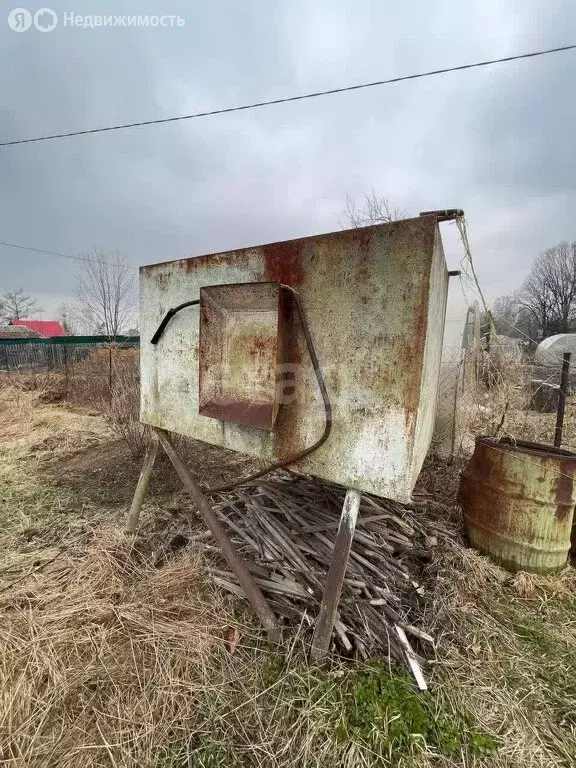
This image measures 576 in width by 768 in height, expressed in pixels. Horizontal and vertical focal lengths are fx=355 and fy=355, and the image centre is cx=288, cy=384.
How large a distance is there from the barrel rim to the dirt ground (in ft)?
3.55

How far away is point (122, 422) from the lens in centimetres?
609

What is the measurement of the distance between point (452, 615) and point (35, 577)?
3575mm

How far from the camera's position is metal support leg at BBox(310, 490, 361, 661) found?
202cm

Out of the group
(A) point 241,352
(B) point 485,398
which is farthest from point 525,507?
(A) point 241,352

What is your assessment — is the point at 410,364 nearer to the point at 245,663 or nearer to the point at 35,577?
the point at 245,663

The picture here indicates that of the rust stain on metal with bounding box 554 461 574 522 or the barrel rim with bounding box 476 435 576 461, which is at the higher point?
the barrel rim with bounding box 476 435 576 461

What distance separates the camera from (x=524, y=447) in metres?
3.93

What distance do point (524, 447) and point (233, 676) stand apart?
3.59 metres

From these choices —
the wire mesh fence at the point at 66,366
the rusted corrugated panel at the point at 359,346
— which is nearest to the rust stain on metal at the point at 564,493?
the rusted corrugated panel at the point at 359,346

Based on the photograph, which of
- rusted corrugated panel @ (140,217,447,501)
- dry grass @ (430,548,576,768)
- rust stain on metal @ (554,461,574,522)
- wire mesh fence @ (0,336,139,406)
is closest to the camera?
rusted corrugated panel @ (140,217,447,501)

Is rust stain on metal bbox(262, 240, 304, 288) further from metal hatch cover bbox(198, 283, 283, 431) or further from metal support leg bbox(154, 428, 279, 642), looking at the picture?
metal support leg bbox(154, 428, 279, 642)

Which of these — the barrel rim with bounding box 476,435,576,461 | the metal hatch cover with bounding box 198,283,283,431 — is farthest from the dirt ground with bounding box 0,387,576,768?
the metal hatch cover with bounding box 198,283,283,431

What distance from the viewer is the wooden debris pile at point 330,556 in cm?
253

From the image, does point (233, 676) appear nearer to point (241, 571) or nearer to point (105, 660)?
point (241, 571)
